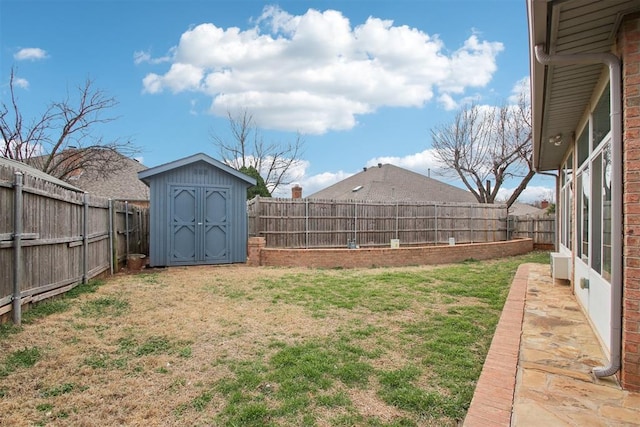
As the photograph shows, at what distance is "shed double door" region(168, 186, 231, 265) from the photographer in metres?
9.60

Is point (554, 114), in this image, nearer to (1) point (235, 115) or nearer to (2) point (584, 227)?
(2) point (584, 227)

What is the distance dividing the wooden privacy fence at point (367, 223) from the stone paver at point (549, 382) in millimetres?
7785

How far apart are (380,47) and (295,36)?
106 inches

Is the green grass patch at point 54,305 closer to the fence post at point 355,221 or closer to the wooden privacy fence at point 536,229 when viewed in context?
the fence post at point 355,221

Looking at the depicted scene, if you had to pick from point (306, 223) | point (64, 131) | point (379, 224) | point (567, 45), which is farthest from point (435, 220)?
point (64, 131)

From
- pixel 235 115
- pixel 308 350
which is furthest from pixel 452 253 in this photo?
pixel 235 115

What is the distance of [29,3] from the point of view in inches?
373

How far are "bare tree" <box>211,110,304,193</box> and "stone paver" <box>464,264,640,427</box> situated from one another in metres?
23.4

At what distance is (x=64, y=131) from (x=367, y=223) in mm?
13729

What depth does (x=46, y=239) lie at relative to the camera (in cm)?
511

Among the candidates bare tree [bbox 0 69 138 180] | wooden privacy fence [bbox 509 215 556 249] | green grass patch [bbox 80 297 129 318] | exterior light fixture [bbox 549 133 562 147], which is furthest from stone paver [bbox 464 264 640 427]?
bare tree [bbox 0 69 138 180]

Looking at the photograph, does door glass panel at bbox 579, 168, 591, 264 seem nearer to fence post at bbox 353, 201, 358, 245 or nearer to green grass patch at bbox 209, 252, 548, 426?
green grass patch at bbox 209, 252, 548, 426

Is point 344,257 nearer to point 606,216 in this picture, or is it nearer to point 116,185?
point 606,216

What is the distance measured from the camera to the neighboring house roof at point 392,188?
20.8m
